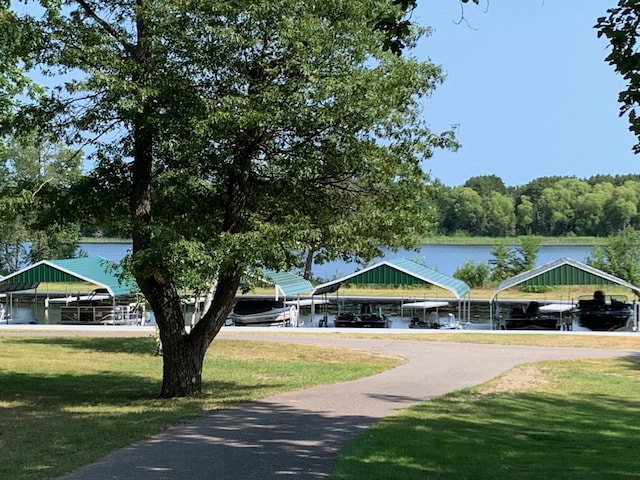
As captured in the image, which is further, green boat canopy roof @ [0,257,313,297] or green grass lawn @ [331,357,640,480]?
green boat canopy roof @ [0,257,313,297]

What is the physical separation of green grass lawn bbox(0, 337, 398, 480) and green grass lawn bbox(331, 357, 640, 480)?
2.84 m

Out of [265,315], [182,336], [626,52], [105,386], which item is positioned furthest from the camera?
[265,315]

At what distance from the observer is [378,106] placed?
11.7 meters

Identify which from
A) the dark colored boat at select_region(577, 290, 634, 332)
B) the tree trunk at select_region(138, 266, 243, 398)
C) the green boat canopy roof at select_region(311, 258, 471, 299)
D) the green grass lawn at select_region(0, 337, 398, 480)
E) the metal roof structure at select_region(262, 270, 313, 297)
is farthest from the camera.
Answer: the metal roof structure at select_region(262, 270, 313, 297)

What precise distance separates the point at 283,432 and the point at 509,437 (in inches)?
105

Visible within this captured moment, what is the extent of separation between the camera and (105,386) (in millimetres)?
15703

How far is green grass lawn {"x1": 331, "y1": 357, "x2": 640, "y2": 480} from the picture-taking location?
7.51m

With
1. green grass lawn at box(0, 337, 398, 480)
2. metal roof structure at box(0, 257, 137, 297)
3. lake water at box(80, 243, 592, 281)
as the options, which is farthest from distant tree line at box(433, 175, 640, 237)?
green grass lawn at box(0, 337, 398, 480)

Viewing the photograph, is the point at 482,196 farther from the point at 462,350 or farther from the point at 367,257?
the point at 367,257

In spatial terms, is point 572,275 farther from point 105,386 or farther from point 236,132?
point 236,132

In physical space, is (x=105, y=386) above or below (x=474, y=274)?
below

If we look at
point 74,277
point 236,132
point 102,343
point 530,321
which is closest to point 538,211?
point 530,321

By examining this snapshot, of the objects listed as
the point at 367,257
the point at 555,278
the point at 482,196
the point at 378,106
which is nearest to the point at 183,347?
the point at 367,257

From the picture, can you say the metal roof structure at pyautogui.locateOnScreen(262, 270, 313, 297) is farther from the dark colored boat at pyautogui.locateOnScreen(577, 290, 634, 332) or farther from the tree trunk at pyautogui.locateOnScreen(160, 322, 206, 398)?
the tree trunk at pyautogui.locateOnScreen(160, 322, 206, 398)
